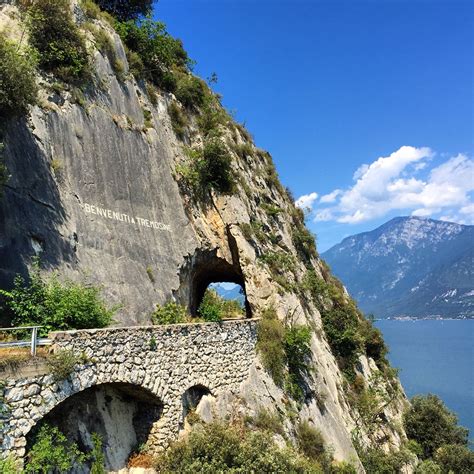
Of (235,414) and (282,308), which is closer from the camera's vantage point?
(235,414)

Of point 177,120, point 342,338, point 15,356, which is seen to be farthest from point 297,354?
point 177,120

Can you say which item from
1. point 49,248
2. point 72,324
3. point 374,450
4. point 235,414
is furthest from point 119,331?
point 374,450

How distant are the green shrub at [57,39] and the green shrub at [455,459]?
3273 cm

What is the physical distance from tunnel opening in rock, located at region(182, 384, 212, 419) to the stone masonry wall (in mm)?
255

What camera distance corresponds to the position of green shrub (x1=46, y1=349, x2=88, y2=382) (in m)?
9.25

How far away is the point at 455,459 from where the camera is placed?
1137 inches

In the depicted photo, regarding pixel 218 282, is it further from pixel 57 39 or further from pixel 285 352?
pixel 57 39

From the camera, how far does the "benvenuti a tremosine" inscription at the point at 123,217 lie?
15.8 metres

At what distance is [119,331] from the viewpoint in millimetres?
11281

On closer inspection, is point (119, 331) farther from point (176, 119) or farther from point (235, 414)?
point (176, 119)

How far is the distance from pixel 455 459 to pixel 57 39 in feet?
113

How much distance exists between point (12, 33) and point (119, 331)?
1239 centimetres

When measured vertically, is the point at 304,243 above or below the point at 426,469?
above

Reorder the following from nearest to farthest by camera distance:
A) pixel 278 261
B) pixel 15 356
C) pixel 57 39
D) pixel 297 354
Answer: pixel 15 356 → pixel 57 39 → pixel 297 354 → pixel 278 261
